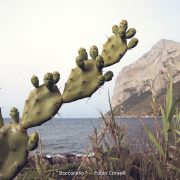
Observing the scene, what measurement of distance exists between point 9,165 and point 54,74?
678 mm

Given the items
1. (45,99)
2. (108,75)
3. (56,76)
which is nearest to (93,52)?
(108,75)

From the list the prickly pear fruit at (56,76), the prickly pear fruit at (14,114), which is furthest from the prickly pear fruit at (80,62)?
the prickly pear fruit at (14,114)

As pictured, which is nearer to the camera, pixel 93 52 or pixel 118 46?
pixel 93 52

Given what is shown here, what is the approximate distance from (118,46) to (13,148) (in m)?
1.03

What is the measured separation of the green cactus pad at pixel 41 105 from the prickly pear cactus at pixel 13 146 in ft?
0.20

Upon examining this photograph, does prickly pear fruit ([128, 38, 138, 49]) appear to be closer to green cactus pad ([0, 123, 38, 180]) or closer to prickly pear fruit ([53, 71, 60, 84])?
prickly pear fruit ([53, 71, 60, 84])

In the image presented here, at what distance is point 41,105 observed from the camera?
245cm

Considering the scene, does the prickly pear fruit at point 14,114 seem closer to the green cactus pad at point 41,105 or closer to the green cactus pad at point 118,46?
the green cactus pad at point 41,105

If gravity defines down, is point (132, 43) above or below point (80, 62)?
above

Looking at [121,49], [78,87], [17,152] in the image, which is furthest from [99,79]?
[17,152]

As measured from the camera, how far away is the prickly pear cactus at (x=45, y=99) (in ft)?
7.83

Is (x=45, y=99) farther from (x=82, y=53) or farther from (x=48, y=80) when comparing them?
(x=82, y=53)

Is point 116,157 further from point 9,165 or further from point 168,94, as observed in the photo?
point 9,165

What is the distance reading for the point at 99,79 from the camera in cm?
244
